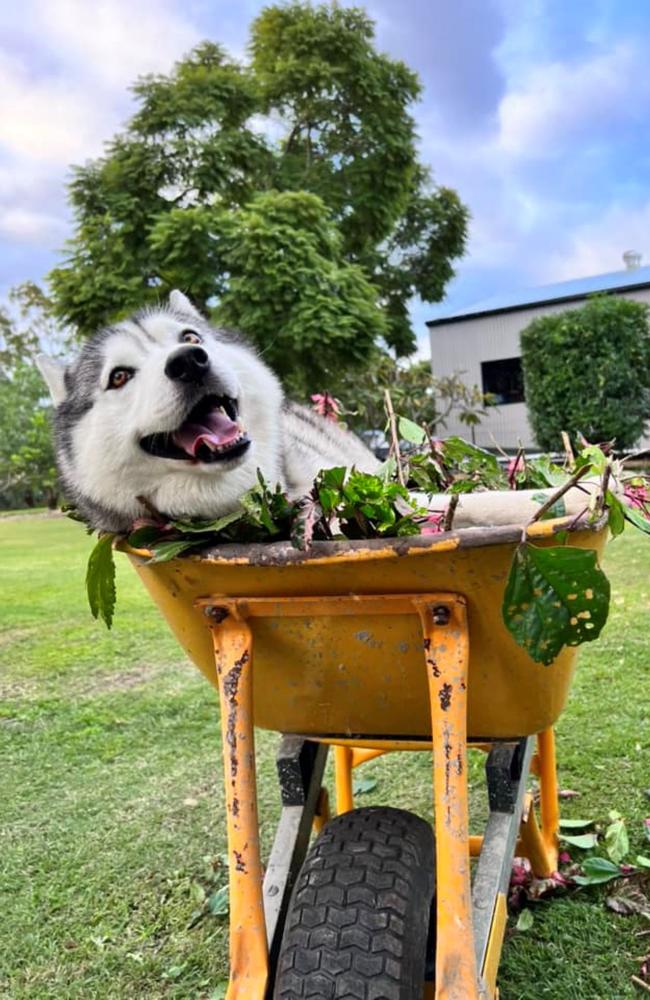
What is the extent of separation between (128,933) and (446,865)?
4.20ft

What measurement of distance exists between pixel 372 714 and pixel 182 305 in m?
1.14

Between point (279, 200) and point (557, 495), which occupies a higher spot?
point (279, 200)

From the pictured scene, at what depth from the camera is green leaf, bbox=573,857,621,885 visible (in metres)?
2.04

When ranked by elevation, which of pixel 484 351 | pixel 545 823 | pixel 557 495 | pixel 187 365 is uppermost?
pixel 484 351

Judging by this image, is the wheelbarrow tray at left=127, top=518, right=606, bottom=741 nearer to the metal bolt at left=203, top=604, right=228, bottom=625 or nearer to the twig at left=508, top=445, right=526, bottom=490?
the metal bolt at left=203, top=604, right=228, bottom=625

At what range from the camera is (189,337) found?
170 cm

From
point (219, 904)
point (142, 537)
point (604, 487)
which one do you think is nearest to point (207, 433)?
point (142, 537)

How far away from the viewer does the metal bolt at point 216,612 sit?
127cm

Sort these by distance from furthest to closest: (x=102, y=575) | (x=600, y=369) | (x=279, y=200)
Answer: (x=600, y=369)
(x=279, y=200)
(x=102, y=575)

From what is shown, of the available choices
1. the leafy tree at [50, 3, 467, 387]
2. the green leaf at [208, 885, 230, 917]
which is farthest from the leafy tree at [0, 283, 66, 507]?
the green leaf at [208, 885, 230, 917]

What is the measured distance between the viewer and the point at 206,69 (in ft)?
51.9

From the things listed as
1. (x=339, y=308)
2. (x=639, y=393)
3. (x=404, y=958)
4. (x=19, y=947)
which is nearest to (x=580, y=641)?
(x=404, y=958)

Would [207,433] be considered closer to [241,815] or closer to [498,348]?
[241,815]

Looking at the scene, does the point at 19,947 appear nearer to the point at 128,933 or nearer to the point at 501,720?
the point at 128,933
